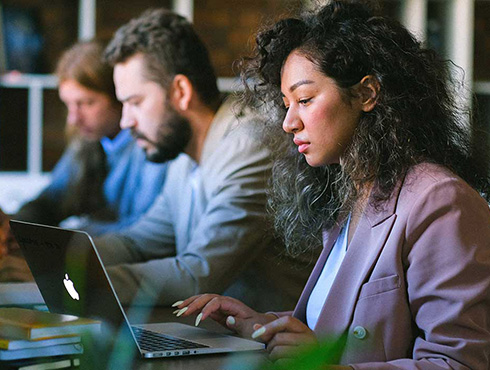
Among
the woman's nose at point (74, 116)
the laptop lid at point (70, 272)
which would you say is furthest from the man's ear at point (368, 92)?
the woman's nose at point (74, 116)

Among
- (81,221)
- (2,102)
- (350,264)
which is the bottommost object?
(81,221)

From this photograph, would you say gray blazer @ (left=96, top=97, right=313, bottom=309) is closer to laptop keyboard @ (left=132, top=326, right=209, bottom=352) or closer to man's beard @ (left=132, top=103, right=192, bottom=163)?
man's beard @ (left=132, top=103, right=192, bottom=163)

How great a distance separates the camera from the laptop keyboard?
1333 millimetres

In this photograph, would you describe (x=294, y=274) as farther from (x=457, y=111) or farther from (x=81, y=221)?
(x=81, y=221)

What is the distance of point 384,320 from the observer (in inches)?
50.9

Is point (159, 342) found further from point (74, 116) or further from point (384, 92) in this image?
point (74, 116)

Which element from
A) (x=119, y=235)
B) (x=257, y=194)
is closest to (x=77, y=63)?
(x=119, y=235)

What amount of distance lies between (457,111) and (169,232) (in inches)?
51.1

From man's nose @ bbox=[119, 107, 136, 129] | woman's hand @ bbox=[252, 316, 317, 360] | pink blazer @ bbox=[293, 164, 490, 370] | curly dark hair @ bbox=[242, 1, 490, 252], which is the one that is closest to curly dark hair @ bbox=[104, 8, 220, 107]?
man's nose @ bbox=[119, 107, 136, 129]

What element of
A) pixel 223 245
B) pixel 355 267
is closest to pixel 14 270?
pixel 223 245

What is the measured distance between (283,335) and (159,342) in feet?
0.82

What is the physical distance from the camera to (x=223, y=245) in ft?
6.79

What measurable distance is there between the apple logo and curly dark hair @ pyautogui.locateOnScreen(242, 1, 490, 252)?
547 millimetres

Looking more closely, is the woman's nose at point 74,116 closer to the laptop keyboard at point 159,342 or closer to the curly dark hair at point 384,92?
the curly dark hair at point 384,92
